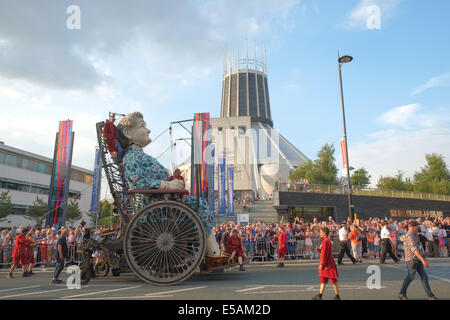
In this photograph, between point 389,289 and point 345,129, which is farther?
point 345,129

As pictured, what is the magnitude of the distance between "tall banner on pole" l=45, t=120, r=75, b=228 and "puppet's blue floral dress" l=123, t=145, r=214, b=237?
38.6 ft

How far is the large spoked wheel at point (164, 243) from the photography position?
575 centimetres

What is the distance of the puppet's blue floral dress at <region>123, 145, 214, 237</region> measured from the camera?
598 cm

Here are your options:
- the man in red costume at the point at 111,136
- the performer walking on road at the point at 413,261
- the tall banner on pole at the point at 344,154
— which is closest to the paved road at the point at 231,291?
the performer walking on road at the point at 413,261

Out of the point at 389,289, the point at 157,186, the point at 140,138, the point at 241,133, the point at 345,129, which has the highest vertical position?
the point at 241,133

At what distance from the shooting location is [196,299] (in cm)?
465

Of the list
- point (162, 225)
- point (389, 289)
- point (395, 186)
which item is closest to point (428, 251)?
point (389, 289)

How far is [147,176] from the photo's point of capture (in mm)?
6074

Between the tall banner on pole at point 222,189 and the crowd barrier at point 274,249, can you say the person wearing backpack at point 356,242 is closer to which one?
the crowd barrier at point 274,249

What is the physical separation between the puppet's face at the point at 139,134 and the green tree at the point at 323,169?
122 feet

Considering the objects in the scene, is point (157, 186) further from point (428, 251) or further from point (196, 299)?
point (428, 251)
